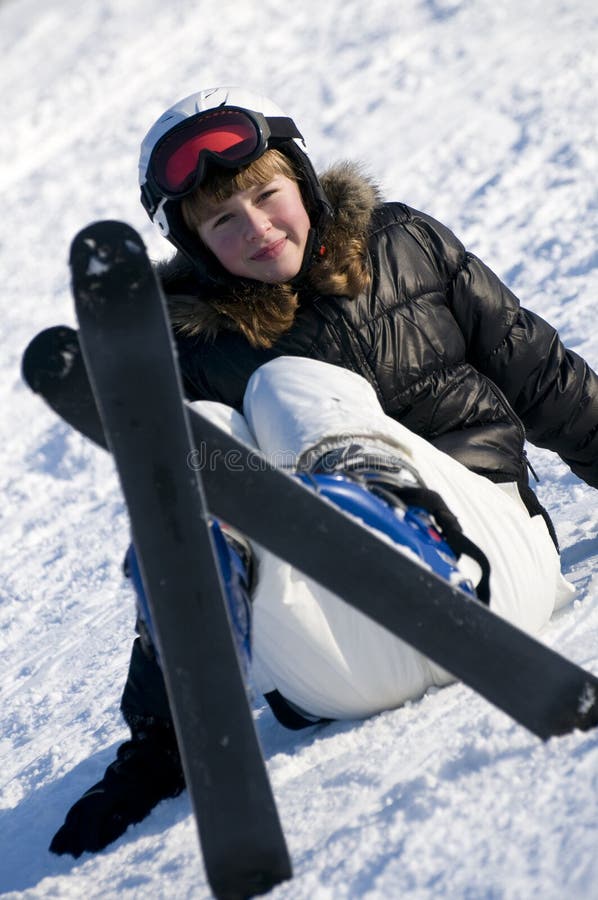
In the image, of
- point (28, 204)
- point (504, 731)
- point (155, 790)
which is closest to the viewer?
point (504, 731)

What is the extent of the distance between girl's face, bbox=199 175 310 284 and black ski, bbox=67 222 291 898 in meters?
0.94

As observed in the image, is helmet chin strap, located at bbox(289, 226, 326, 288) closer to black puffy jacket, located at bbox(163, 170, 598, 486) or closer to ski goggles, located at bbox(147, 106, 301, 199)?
black puffy jacket, located at bbox(163, 170, 598, 486)

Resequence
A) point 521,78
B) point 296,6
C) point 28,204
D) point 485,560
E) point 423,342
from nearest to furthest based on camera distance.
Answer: point 485,560 → point 423,342 → point 521,78 → point 28,204 → point 296,6

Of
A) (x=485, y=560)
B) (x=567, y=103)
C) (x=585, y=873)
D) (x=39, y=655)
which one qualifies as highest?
(x=567, y=103)

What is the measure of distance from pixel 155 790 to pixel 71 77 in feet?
29.1

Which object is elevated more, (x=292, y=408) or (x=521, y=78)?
(x=521, y=78)

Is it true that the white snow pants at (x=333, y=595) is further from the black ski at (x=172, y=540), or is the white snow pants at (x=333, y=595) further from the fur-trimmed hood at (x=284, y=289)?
the fur-trimmed hood at (x=284, y=289)

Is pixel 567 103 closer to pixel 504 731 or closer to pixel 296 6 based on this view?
pixel 296 6

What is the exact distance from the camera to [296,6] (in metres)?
9.38

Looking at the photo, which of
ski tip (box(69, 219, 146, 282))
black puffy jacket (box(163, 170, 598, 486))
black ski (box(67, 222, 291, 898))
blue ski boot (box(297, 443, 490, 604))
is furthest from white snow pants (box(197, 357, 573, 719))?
ski tip (box(69, 219, 146, 282))

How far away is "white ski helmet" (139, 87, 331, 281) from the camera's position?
7.39 ft

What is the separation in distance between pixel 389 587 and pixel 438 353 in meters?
1.00

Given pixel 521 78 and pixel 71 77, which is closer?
pixel 521 78

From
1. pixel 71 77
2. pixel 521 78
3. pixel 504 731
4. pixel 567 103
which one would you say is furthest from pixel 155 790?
pixel 71 77
